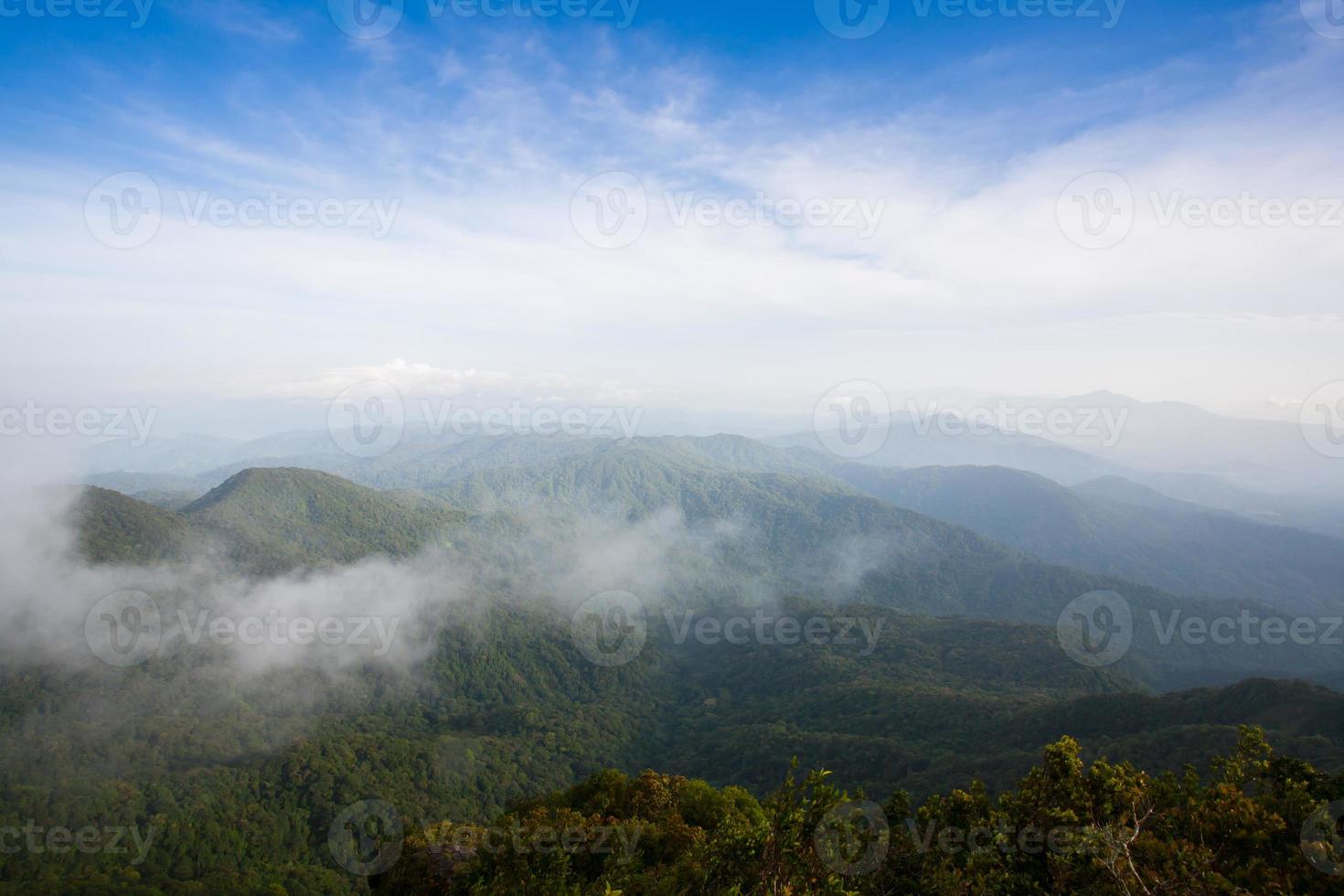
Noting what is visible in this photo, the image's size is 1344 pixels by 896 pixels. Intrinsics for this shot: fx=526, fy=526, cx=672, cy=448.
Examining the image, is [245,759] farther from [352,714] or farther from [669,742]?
[669,742]

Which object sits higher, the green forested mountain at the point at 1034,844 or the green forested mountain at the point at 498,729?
the green forested mountain at the point at 1034,844

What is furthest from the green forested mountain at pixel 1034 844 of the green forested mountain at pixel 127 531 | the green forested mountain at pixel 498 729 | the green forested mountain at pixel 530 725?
the green forested mountain at pixel 127 531

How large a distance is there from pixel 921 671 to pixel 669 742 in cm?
6555

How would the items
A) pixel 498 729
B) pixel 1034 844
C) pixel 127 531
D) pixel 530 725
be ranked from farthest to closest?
1. pixel 127 531
2. pixel 498 729
3. pixel 530 725
4. pixel 1034 844

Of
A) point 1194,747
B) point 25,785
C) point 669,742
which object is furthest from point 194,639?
point 1194,747

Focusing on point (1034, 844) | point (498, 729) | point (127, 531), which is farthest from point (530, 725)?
point (127, 531)

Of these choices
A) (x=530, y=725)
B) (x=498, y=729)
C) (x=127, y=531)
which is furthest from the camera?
(x=127, y=531)

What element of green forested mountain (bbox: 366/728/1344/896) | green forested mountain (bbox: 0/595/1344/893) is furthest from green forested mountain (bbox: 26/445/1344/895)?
green forested mountain (bbox: 0/595/1344/893)

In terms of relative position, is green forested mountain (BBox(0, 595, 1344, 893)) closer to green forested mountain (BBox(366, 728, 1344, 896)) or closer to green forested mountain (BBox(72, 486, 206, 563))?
green forested mountain (BBox(72, 486, 206, 563))

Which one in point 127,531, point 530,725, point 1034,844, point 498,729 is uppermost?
point 1034,844

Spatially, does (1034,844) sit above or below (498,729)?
above

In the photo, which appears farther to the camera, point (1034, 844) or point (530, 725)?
point (530, 725)

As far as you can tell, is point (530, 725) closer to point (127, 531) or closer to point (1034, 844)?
point (1034, 844)

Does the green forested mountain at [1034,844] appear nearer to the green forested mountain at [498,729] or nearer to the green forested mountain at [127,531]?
the green forested mountain at [498,729]
